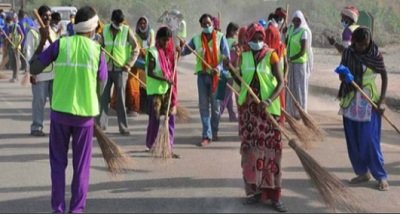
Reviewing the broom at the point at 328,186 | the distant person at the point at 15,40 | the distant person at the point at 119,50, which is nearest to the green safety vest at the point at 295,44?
the distant person at the point at 119,50

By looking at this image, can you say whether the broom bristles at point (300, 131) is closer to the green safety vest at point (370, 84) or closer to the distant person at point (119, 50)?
the green safety vest at point (370, 84)

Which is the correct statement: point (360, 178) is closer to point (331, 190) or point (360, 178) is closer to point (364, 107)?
point (364, 107)

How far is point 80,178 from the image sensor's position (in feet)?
17.7

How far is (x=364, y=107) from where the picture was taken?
6.60 metres

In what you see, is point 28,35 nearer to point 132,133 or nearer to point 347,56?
point 132,133

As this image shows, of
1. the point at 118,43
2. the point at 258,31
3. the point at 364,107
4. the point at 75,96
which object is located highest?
the point at 258,31

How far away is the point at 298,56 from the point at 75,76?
549 cm

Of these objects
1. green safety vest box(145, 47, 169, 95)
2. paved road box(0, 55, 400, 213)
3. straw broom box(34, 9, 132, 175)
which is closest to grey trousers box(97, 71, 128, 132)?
paved road box(0, 55, 400, 213)

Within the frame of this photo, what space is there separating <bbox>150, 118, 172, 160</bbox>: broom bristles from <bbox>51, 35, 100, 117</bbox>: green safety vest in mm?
2259

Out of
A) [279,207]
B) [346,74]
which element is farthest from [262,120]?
[346,74]

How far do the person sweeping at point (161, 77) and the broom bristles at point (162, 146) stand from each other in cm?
26

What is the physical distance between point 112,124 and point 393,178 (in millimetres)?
4892

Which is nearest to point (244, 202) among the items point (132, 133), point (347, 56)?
point (347, 56)

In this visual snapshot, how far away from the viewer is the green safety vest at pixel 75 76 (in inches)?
207
